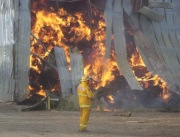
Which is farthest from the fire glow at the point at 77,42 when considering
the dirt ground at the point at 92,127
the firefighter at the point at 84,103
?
the firefighter at the point at 84,103

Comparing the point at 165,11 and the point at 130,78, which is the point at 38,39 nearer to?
the point at 130,78

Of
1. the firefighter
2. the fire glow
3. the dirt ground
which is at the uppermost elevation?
the fire glow

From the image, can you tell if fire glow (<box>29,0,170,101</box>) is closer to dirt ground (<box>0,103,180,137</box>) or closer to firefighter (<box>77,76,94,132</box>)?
dirt ground (<box>0,103,180,137</box>)

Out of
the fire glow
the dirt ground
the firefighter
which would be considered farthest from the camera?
the fire glow

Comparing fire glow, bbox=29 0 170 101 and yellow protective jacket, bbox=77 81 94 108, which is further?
fire glow, bbox=29 0 170 101

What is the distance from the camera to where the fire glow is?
23266 mm

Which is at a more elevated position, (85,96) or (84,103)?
(85,96)

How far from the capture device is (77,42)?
2397 cm

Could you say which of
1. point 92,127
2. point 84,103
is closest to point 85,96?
point 84,103

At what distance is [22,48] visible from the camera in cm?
2273

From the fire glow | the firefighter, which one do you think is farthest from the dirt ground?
the fire glow

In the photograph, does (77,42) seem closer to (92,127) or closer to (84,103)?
(92,127)

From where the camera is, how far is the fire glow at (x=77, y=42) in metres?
→ 23.3

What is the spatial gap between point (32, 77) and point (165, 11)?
27.9 ft
